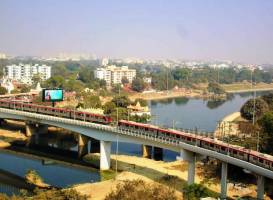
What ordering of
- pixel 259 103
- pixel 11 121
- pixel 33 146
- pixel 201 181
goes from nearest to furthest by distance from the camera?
pixel 201 181
pixel 33 146
pixel 11 121
pixel 259 103

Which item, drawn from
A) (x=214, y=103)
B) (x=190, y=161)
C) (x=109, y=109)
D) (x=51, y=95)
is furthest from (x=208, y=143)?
(x=214, y=103)

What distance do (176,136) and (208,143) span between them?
4.59 meters

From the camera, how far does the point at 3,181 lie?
49844mm

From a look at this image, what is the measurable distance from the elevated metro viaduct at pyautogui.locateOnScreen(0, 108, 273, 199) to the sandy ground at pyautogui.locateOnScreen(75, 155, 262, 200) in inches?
104

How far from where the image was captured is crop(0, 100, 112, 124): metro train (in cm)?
5804

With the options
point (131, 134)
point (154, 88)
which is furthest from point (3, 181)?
point (154, 88)

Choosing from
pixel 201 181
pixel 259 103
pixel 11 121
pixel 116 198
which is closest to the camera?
pixel 116 198

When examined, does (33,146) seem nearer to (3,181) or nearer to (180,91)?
(3,181)

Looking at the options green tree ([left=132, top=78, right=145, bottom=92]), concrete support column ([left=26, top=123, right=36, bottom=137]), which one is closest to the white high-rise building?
green tree ([left=132, top=78, right=145, bottom=92])

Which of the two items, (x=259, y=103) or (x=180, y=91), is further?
(x=180, y=91)

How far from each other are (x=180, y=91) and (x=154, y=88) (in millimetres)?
10116

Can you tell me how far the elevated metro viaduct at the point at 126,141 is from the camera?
38.8m

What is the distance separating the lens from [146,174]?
49.7m

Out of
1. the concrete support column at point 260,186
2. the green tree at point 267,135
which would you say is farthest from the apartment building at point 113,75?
the concrete support column at point 260,186
